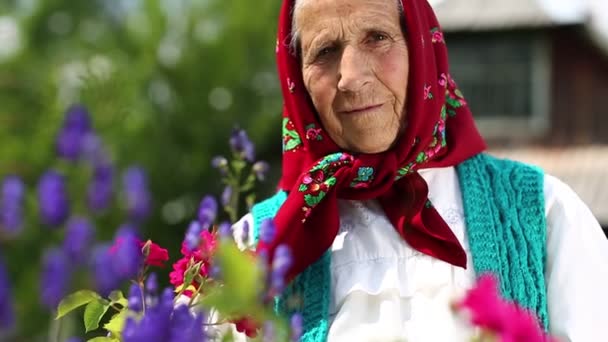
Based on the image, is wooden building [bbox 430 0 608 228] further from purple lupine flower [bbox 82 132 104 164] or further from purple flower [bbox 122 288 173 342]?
purple flower [bbox 122 288 173 342]

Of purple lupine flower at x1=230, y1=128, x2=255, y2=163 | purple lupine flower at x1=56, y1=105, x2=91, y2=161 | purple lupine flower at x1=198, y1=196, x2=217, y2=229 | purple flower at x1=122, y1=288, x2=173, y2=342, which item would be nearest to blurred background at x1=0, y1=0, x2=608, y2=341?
purple lupine flower at x1=56, y1=105, x2=91, y2=161

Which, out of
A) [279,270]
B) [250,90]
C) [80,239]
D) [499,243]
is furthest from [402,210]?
[250,90]

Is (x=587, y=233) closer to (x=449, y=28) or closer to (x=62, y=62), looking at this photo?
(x=449, y=28)

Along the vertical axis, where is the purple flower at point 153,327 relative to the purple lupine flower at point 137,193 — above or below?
below

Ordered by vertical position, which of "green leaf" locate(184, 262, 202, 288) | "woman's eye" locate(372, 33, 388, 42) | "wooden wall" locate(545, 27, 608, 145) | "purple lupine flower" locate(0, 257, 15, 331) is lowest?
"green leaf" locate(184, 262, 202, 288)

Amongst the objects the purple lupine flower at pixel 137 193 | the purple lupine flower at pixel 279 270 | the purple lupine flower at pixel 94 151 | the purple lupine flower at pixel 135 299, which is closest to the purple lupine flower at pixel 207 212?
the purple lupine flower at pixel 135 299

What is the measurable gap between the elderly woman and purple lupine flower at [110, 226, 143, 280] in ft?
2.00

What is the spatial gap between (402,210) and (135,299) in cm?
94

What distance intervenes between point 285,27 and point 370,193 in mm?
466

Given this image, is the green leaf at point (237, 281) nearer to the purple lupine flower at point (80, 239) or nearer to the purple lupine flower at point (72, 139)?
the purple lupine flower at point (80, 239)

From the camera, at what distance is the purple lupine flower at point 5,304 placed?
1.64 m

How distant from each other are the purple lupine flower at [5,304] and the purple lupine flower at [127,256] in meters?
0.18

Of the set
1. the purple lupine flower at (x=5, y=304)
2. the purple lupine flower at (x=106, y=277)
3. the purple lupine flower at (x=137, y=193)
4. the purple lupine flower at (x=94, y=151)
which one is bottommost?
the purple lupine flower at (x=106, y=277)

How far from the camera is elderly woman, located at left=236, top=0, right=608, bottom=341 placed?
2109 millimetres
